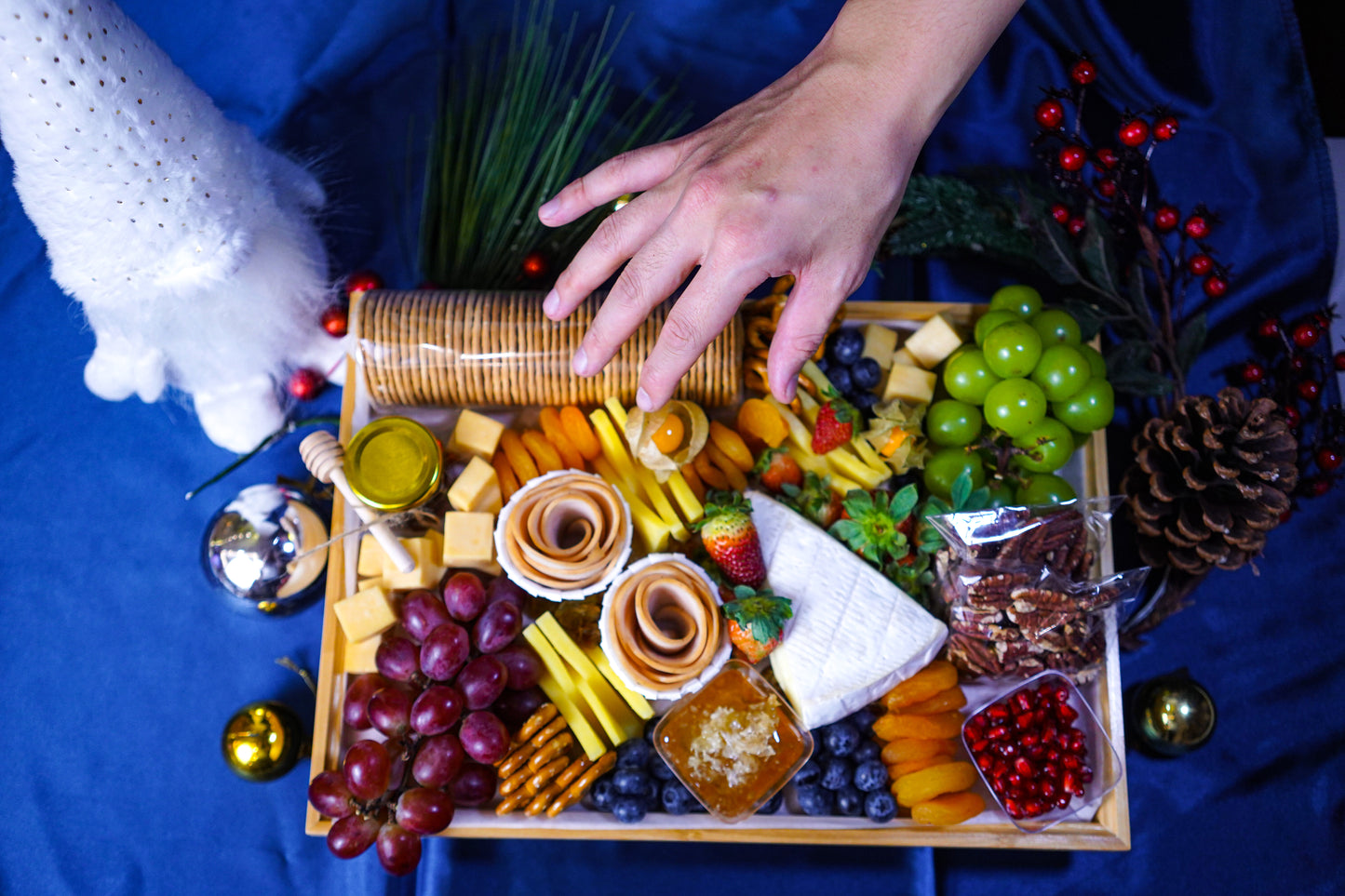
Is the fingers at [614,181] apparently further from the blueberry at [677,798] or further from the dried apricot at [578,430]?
the blueberry at [677,798]

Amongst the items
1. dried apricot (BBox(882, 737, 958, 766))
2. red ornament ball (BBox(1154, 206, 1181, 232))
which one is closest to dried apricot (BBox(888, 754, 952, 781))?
dried apricot (BBox(882, 737, 958, 766))

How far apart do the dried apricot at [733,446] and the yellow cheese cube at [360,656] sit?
0.61 m

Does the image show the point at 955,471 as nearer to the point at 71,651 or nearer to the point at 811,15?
the point at 811,15

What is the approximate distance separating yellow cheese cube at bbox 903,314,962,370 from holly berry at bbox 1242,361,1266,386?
501 millimetres

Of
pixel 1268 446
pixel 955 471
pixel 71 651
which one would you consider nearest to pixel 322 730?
pixel 71 651

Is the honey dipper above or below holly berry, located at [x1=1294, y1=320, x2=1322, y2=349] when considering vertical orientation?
below

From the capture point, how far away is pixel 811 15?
5.12 ft

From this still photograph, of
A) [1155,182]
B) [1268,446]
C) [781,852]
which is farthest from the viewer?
[1155,182]

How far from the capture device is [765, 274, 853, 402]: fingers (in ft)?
3.04

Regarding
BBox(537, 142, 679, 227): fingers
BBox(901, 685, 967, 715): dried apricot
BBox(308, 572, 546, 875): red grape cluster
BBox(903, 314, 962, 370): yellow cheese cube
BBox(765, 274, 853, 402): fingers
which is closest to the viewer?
BBox(765, 274, 853, 402): fingers

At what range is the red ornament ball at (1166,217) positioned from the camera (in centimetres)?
135

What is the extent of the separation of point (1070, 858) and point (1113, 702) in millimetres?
294

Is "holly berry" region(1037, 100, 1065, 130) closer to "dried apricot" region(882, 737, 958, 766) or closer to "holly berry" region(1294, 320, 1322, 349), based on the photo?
"holly berry" region(1294, 320, 1322, 349)

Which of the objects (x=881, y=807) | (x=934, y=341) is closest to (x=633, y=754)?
(x=881, y=807)
